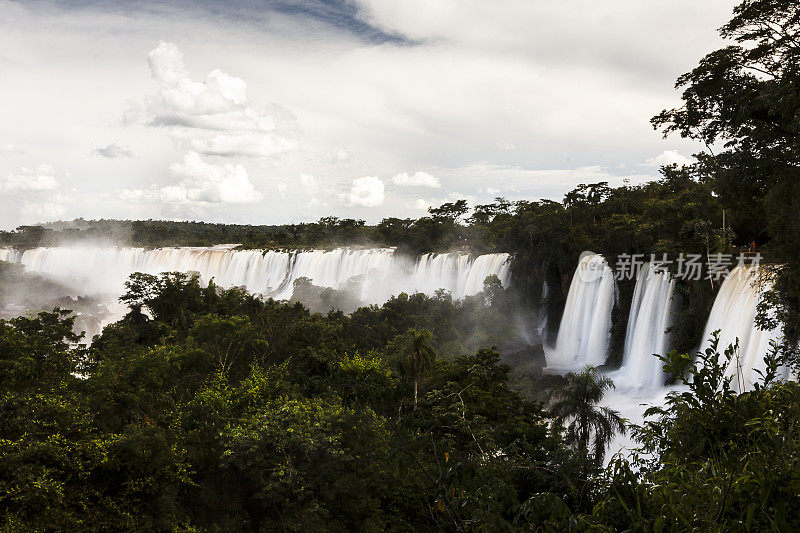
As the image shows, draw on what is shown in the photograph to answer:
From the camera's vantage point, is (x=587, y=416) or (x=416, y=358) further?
(x=587, y=416)

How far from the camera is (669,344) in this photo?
25.0 m

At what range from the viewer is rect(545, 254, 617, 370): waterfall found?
31.5 m

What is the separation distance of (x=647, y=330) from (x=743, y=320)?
26.9ft

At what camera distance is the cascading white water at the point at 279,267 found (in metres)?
44.9

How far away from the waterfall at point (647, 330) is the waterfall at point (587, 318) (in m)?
2.80

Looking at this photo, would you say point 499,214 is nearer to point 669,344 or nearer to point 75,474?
point 669,344

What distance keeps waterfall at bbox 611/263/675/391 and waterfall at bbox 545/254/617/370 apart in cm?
280

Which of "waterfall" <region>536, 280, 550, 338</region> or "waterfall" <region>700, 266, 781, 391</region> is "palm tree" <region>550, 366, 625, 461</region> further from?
"waterfall" <region>536, 280, 550, 338</region>

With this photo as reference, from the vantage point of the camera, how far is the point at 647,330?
2666cm

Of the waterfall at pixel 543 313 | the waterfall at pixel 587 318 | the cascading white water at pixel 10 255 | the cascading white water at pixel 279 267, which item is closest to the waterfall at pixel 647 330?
the waterfall at pixel 587 318

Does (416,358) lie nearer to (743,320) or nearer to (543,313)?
(743,320)

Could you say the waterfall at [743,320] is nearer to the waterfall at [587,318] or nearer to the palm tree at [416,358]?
the waterfall at [587,318]

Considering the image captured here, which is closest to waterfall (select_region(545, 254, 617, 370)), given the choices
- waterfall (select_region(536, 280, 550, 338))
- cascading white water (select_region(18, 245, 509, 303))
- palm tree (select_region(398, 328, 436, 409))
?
waterfall (select_region(536, 280, 550, 338))

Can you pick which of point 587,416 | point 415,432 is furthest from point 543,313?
point 415,432
